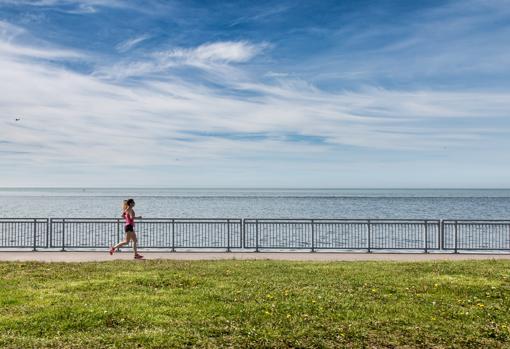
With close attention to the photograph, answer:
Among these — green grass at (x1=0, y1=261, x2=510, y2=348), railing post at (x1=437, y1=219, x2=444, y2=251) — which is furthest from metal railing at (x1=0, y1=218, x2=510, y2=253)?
green grass at (x1=0, y1=261, x2=510, y2=348)

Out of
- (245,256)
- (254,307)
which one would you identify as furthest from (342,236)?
(254,307)

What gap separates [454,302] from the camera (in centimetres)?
1011

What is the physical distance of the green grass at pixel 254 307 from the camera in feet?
25.8

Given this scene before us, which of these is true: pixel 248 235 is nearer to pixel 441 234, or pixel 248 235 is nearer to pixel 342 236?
pixel 342 236

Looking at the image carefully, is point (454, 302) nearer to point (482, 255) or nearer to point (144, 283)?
point (144, 283)

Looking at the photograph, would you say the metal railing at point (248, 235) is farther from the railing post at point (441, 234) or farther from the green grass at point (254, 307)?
the green grass at point (254, 307)

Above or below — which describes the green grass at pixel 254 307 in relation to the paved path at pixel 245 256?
above

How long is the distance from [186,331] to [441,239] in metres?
14.7

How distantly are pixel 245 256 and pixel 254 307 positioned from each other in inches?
357

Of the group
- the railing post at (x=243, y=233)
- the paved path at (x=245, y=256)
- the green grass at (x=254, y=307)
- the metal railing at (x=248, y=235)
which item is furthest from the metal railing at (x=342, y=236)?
the green grass at (x=254, y=307)

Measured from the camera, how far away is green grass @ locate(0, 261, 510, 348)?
7.86 meters

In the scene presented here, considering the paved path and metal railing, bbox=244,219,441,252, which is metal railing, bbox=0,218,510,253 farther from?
the paved path

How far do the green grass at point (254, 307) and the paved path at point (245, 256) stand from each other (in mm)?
3533

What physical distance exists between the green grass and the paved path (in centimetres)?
353
